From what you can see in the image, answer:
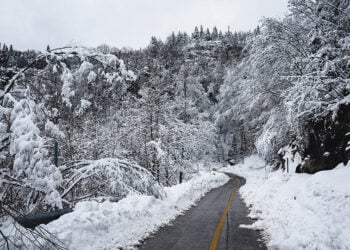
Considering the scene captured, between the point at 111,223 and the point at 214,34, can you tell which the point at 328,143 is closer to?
the point at 111,223

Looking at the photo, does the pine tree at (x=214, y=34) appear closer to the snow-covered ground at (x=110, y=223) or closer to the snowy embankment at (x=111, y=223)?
the snowy embankment at (x=111, y=223)

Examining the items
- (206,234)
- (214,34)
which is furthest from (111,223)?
(214,34)

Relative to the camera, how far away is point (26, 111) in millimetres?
4449

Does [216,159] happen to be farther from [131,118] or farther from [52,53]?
[52,53]

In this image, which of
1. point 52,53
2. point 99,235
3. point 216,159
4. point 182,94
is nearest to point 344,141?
point 99,235

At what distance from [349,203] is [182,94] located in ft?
86.6

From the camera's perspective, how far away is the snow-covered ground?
20.0 ft

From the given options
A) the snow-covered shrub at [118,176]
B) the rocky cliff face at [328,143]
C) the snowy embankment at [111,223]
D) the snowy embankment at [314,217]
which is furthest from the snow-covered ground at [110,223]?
the rocky cliff face at [328,143]

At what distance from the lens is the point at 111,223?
737cm

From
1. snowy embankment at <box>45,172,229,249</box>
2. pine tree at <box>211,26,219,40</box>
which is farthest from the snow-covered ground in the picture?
pine tree at <box>211,26,219,40</box>

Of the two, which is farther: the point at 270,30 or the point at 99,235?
the point at 270,30

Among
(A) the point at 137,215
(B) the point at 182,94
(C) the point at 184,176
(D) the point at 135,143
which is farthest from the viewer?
(B) the point at 182,94

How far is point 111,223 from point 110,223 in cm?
4

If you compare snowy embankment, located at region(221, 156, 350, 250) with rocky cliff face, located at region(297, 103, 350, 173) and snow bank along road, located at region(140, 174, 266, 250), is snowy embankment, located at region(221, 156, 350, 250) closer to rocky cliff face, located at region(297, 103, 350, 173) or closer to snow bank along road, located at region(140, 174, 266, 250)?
snow bank along road, located at region(140, 174, 266, 250)
